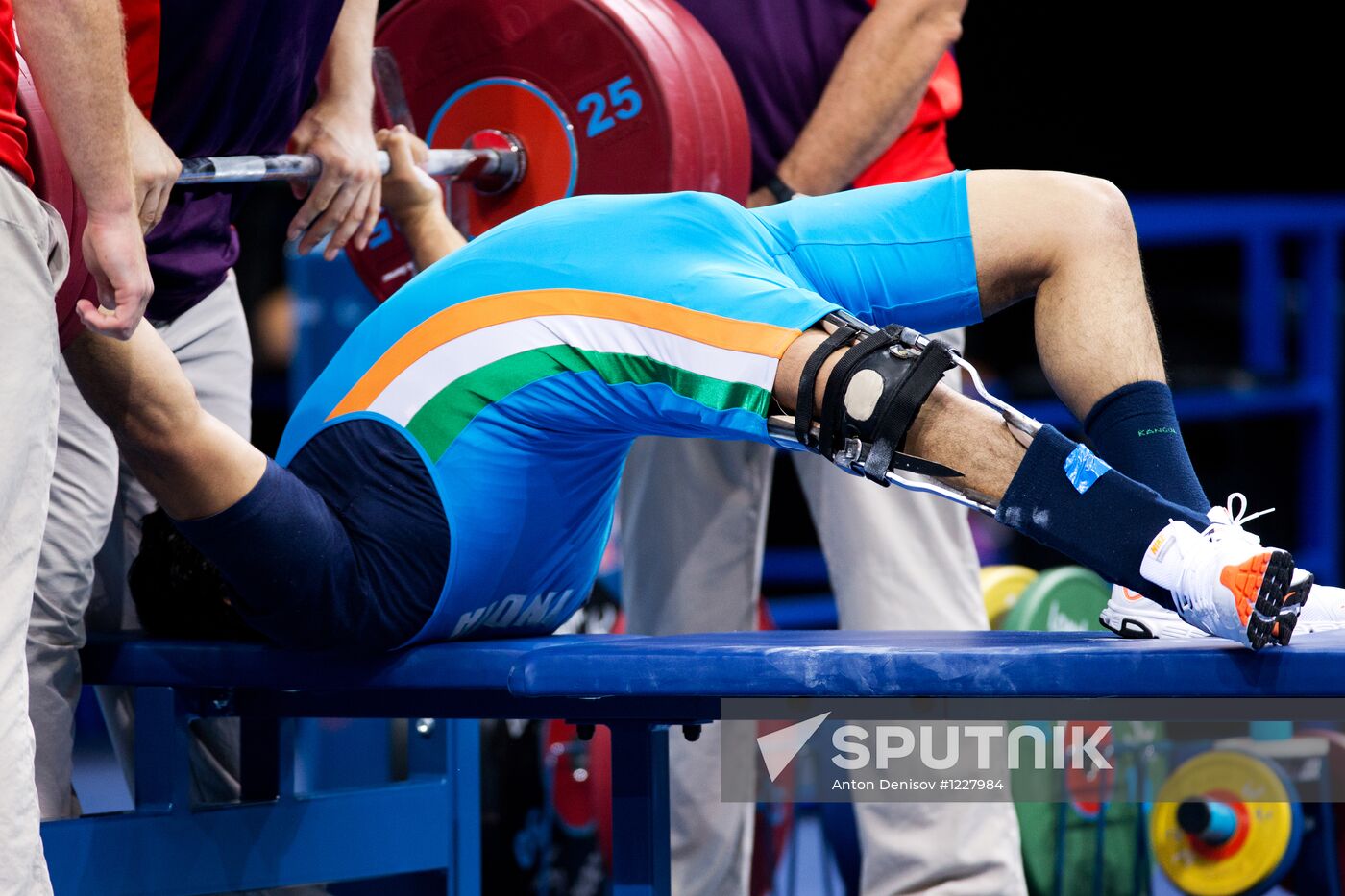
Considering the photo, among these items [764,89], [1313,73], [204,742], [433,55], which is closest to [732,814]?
[204,742]

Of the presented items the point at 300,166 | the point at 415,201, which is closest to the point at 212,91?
the point at 300,166

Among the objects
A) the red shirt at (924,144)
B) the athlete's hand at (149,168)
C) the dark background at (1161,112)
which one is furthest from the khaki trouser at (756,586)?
the dark background at (1161,112)

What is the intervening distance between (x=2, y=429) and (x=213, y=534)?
0.43m

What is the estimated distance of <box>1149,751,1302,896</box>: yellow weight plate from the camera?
2.52 m

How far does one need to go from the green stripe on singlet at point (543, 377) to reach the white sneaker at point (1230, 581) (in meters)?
0.41

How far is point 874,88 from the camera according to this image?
2406mm

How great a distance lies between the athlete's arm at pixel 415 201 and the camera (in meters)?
2.34

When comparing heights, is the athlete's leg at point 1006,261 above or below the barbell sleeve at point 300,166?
below

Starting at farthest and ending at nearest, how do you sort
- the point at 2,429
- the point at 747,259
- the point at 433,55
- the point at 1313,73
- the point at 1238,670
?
the point at 1313,73, the point at 433,55, the point at 747,259, the point at 1238,670, the point at 2,429

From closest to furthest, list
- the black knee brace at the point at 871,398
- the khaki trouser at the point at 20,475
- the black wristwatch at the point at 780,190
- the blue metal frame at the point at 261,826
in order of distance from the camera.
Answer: the khaki trouser at the point at 20,475
the black knee brace at the point at 871,398
the blue metal frame at the point at 261,826
the black wristwatch at the point at 780,190

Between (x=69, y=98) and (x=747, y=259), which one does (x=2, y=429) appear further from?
(x=747, y=259)

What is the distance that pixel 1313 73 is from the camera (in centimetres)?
622

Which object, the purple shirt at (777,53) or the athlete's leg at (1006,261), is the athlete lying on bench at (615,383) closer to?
the athlete's leg at (1006,261)

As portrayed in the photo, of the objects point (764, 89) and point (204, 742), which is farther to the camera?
point (764, 89)
